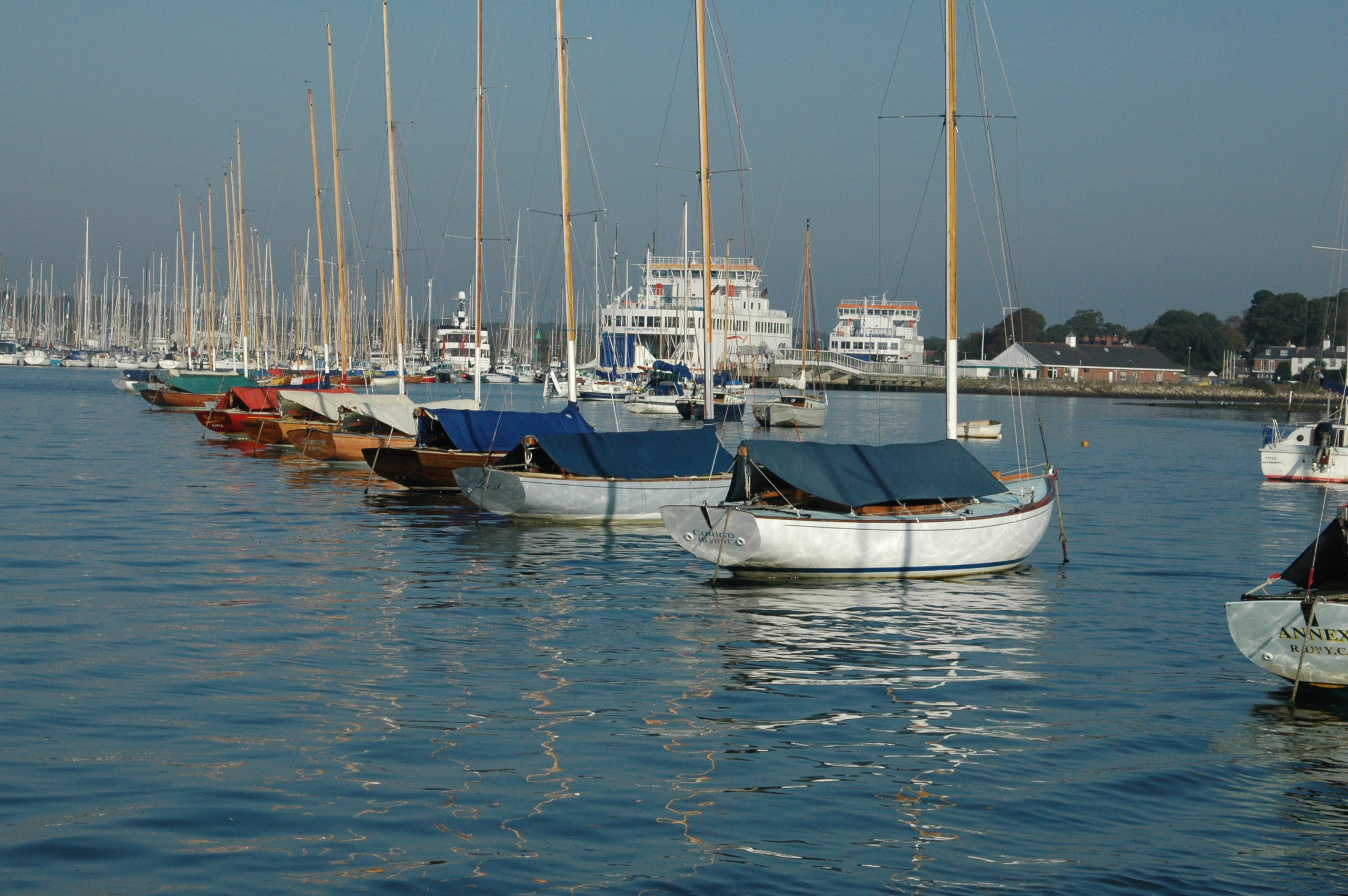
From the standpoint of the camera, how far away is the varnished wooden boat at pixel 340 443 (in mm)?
36594

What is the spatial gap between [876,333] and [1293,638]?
17072cm

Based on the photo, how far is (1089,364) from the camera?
166m

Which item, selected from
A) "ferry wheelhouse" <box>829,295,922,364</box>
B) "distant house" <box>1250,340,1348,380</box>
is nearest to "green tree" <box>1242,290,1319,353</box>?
"distant house" <box>1250,340,1348,380</box>

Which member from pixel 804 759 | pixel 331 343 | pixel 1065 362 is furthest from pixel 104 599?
pixel 1065 362

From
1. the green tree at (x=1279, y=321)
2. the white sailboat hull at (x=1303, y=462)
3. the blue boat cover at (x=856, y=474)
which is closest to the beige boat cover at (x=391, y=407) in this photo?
the blue boat cover at (x=856, y=474)

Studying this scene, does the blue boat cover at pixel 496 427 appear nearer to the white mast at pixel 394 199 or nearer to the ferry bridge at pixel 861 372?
the white mast at pixel 394 199

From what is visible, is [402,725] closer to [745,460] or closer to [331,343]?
[745,460]

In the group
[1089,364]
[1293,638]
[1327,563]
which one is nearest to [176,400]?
[1327,563]

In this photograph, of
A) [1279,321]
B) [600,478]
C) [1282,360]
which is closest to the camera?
[600,478]

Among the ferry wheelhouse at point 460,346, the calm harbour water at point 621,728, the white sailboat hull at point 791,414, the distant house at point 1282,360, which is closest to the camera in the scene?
the calm harbour water at point 621,728

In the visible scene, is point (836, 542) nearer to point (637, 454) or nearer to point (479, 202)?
point (637, 454)

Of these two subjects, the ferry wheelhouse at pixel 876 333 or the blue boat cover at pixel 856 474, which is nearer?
the blue boat cover at pixel 856 474

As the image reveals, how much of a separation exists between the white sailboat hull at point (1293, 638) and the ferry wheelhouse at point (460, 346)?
11613 cm

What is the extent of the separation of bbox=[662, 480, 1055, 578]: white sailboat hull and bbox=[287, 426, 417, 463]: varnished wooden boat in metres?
19.0
